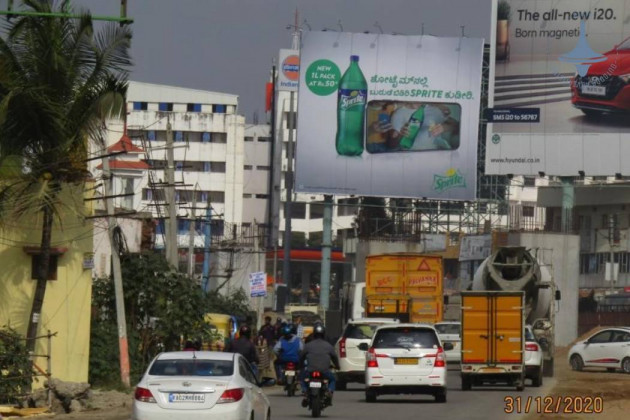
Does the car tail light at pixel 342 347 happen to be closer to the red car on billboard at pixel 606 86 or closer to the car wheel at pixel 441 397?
the car wheel at pixel 441 397

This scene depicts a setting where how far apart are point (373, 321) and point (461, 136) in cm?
3513

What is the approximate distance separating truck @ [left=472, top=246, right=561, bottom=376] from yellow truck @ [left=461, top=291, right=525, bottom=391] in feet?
22.2

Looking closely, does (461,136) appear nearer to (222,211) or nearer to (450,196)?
(450,196)

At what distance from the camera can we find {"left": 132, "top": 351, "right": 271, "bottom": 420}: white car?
683 inches

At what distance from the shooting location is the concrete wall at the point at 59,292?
91.1ft

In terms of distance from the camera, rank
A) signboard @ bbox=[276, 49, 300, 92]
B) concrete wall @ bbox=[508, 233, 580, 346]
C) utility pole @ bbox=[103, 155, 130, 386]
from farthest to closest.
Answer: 1. signboard @ bbox=[276, 49, 300, 92]
2. concrete wall @ bbox=[508, 233, 580, 346]
3. utility pole @ bbox=[103, 155, 130, 386]

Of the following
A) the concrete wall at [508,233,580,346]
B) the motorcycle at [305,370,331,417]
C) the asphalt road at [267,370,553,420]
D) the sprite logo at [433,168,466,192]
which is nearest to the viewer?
the motorcycle at [305,370,331,417]

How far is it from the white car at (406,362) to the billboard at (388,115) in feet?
131

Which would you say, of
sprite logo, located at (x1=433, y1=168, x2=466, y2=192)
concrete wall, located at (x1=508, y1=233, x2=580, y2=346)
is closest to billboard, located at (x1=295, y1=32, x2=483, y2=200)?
sprite logo, located at (x1=433, y1=168, x2=466, y2=192)

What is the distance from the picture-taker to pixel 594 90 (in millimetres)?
66500

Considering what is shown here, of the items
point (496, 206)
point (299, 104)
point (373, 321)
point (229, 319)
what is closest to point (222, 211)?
point (496, 206)
